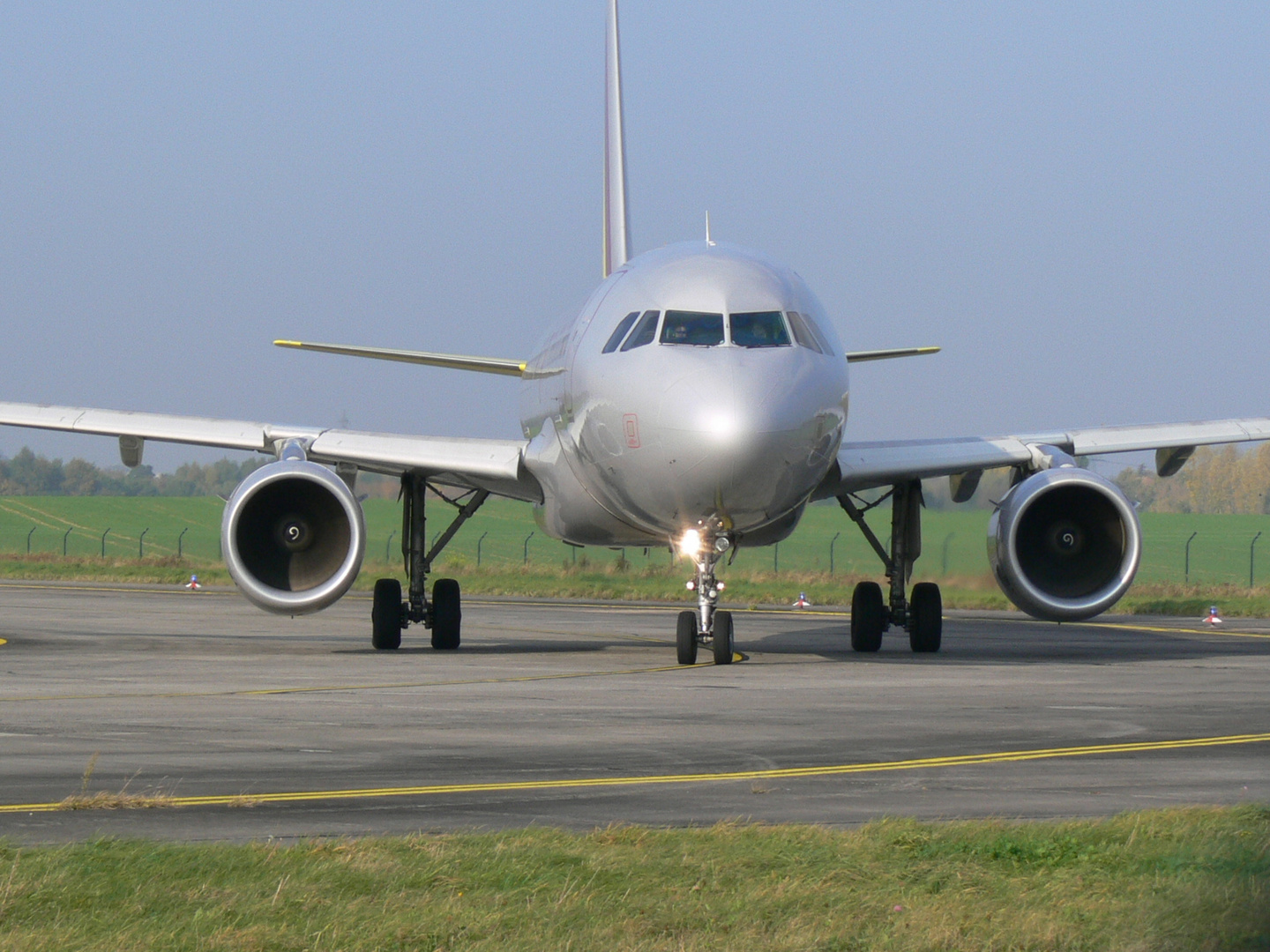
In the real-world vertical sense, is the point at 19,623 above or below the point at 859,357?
below

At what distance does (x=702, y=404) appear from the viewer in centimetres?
1678

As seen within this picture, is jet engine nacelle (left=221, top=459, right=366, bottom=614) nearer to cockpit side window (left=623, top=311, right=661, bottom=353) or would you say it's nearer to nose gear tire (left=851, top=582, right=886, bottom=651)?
cockpit side window (left=623, top=311, right=661, bottom=353)

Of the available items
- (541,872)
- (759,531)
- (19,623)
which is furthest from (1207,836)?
(19,623)

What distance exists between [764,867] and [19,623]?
21.4 metres

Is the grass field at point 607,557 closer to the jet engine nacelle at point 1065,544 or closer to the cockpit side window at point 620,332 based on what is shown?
the jet engine nacelle at point 1065,544

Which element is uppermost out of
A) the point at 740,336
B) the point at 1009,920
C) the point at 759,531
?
the point at 740,336

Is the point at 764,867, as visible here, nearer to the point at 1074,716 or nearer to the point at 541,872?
the point at 541,872

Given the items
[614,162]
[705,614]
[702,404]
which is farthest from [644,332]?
[614,162]

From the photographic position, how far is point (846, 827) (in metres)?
7.81

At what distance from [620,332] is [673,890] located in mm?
12473

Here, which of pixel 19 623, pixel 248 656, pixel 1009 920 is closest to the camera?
pixel 1009 920

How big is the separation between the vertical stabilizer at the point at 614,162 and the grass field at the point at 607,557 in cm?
687

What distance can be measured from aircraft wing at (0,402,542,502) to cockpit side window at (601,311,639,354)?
3406 millimetres

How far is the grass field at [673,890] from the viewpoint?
18.6 ft
